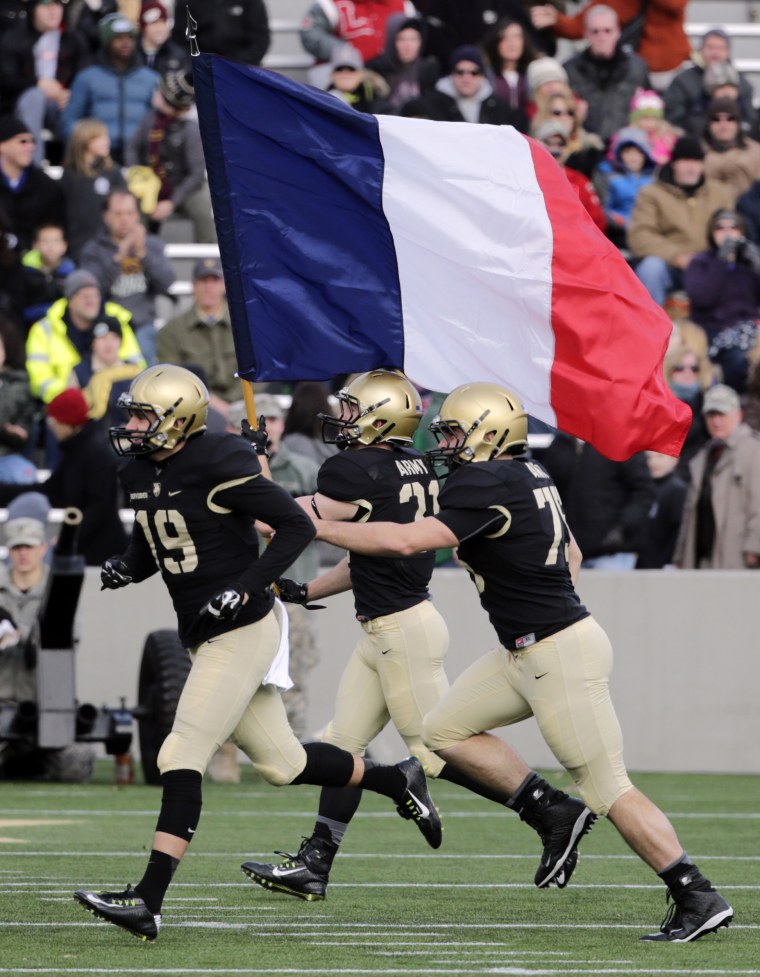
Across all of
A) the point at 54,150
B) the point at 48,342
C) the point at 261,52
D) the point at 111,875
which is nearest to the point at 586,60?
the point at 261,52

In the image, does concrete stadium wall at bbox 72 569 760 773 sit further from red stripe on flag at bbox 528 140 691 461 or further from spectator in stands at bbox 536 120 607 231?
red stripe on flag at bbox 528 140 691 461

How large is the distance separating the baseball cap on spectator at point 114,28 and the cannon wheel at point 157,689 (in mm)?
5981

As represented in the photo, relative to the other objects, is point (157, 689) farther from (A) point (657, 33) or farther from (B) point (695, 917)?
(A) point (657, 33)

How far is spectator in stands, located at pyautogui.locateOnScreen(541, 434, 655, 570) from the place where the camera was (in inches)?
564

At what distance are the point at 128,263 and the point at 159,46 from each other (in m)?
2.55

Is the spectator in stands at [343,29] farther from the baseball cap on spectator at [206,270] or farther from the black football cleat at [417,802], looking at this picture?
the black football cleat at [417,802]

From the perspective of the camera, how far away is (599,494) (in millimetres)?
14336

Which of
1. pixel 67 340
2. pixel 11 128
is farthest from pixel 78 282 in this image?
pixel 11 128

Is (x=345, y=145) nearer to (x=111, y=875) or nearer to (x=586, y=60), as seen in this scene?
(x=111, y=875)

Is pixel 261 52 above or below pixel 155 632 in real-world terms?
above

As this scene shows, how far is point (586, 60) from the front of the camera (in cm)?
1839

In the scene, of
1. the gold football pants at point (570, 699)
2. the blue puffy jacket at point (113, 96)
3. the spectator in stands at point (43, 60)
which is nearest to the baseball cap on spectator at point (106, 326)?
the spectator in stands at point (43, 60)

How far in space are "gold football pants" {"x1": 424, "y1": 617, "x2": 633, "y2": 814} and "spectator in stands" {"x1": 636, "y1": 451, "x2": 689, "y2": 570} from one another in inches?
279

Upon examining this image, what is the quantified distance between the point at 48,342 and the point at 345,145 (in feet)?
20.9
